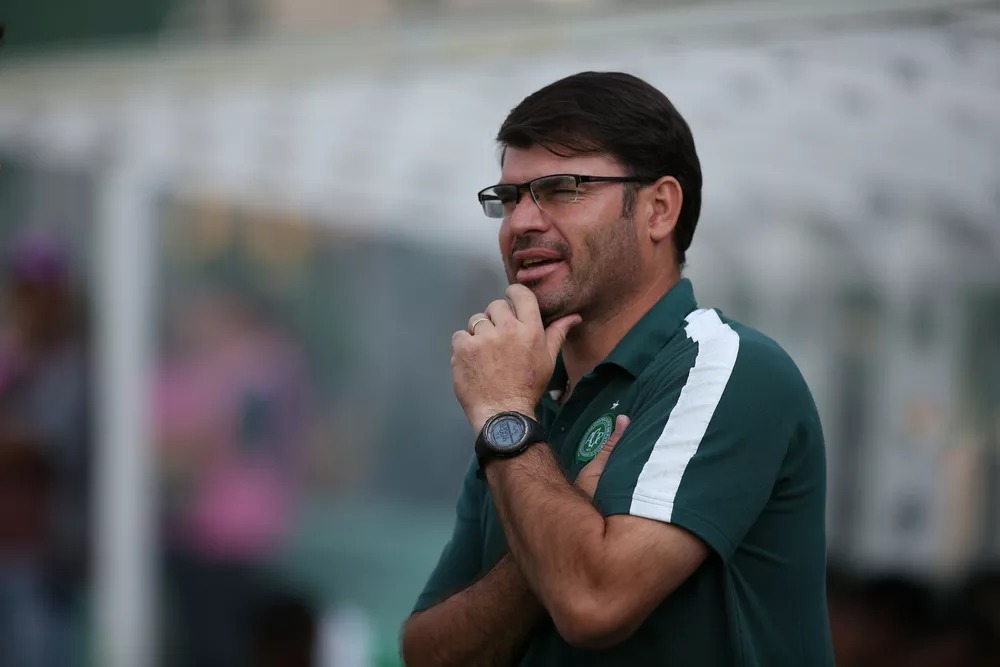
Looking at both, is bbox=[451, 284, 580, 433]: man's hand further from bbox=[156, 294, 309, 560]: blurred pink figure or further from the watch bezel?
bbox=[156, 294, 309, 560]: blurred pink figure

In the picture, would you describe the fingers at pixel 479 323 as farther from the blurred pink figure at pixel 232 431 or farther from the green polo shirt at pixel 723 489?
the blurred pink figure at pixel 232 431

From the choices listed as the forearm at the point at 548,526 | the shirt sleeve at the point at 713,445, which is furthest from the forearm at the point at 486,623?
the shirt sleeve at the point at 713,445

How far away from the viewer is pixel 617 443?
6.92 ft

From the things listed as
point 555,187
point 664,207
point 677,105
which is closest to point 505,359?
point 555,187

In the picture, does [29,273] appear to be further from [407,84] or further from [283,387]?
[407,84]

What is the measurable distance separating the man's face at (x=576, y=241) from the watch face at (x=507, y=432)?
11.9 inches

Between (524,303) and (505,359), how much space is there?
14 cm

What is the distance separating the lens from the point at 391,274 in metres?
5.88

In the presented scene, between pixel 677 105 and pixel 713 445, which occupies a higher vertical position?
pixel 677 105

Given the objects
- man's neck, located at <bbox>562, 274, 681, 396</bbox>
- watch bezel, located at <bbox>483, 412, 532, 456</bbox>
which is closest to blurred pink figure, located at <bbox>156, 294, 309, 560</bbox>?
man's neck, located at <bbox>562, 274, 681, 396</bbox>

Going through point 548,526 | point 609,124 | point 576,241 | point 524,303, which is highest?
point 609,124

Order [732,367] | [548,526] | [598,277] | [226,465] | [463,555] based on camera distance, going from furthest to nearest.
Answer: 1. [226,465]
2. [463,555]
3. [598,277]
4. [732,367]
5. [548,526]

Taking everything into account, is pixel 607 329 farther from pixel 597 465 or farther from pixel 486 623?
pixel 486 623

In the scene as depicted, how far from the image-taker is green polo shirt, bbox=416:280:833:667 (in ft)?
6.49
